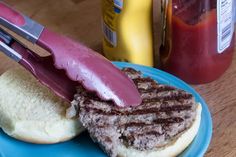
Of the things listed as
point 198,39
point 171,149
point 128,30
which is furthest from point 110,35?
point 171,149

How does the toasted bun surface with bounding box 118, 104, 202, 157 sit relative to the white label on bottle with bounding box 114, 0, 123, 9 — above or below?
below

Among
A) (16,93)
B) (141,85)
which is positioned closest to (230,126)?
(141,85)

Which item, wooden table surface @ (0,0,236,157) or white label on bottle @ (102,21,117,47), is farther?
white label on bottle @ (102,21,117,47)

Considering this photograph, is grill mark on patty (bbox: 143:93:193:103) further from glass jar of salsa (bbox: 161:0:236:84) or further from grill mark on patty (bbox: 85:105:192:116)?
glass jar of salsa (bbox: 161:0:236:84)

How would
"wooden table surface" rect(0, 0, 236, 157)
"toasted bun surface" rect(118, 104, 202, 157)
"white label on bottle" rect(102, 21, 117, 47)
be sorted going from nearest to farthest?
"toasted bun surface" rect(118, 104, 202, 157)
"wooden table surface" rect(0, 0, 236, 157)
"white label on bottle" rect(102, 21, 117, 47)

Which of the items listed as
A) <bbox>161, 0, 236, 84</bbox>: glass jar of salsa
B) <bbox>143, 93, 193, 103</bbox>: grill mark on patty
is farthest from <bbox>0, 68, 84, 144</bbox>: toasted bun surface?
<bbox>161, 0, 236, 84</bbox>: glass jar of salsa

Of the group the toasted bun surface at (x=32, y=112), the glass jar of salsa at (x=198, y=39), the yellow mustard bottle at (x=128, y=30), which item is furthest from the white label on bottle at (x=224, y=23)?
the toasted bun surface at (x=32, y=112)

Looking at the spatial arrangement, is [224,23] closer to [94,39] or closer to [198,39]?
[198,39]
